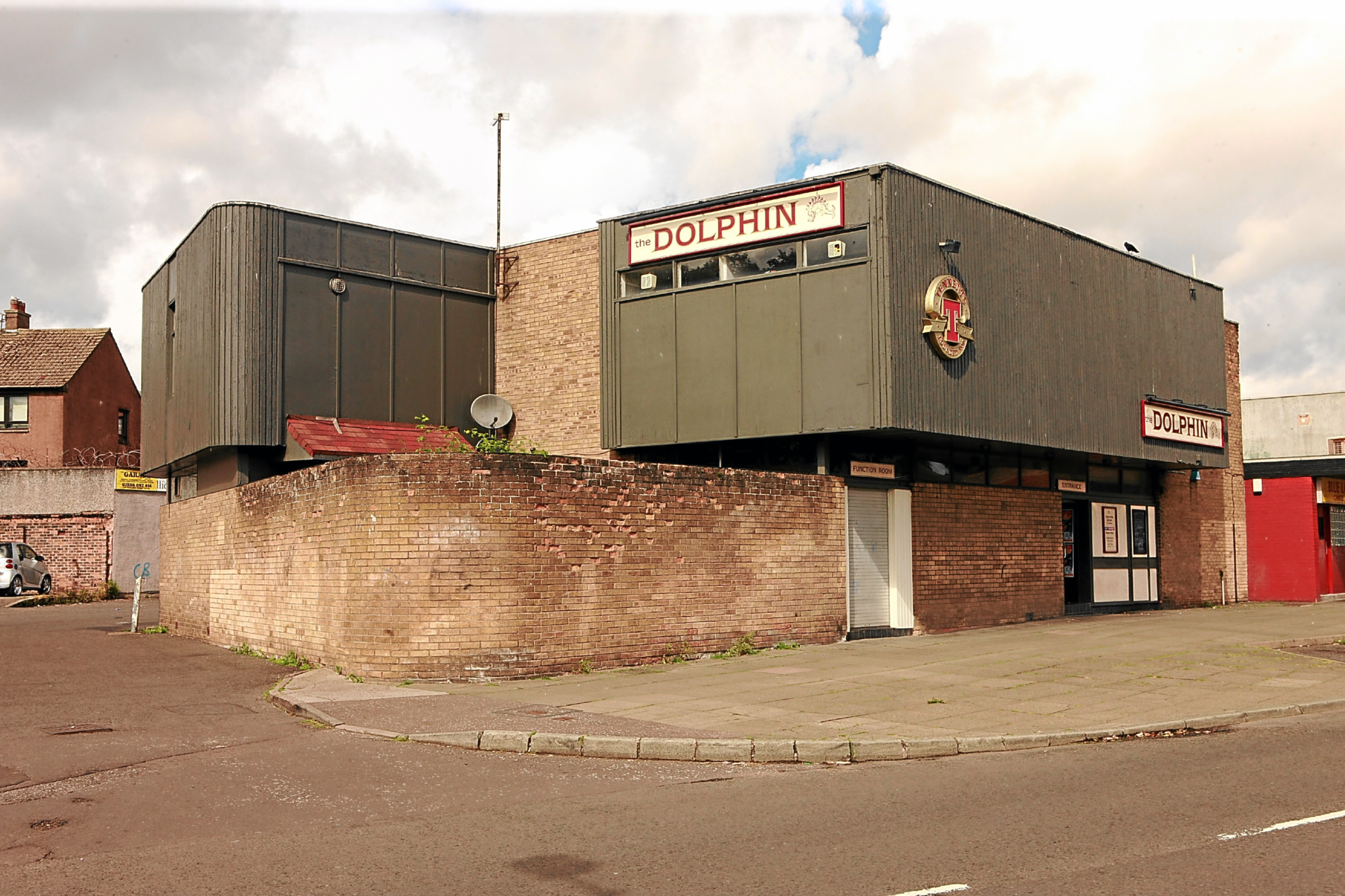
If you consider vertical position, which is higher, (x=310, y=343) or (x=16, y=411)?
(x=16, y=411)

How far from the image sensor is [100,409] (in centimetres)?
4834

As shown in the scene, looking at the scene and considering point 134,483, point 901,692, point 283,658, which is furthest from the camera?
point 134,483

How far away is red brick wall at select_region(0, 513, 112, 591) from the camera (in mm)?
37219

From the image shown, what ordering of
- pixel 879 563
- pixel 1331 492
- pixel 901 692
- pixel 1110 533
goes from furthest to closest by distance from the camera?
pixel 1331 492, pixel 1110 533, pixel 879 563, pixel 901 692

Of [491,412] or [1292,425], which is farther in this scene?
[1292,425]

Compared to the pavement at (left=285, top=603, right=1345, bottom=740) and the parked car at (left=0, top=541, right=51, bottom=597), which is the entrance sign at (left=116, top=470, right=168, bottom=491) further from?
the pavement at (left=285, top=603, right=1345, bottom=740)

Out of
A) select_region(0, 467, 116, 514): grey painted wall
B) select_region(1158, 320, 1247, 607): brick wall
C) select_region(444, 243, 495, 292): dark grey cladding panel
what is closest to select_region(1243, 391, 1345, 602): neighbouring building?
select_region(1158, 320, 1247, 607): brick wall

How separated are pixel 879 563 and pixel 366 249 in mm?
11283

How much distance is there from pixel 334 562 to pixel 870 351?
846 cm

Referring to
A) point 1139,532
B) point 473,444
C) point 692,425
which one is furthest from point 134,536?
point 1139,532

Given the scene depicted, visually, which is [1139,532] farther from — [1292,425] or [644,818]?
[1292,425]

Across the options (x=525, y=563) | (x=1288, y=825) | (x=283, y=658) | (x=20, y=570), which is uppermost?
(x=525, y=563)

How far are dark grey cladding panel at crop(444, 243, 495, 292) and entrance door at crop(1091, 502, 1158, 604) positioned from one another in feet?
46.1

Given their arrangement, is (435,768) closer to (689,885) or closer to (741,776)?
(741,776)
